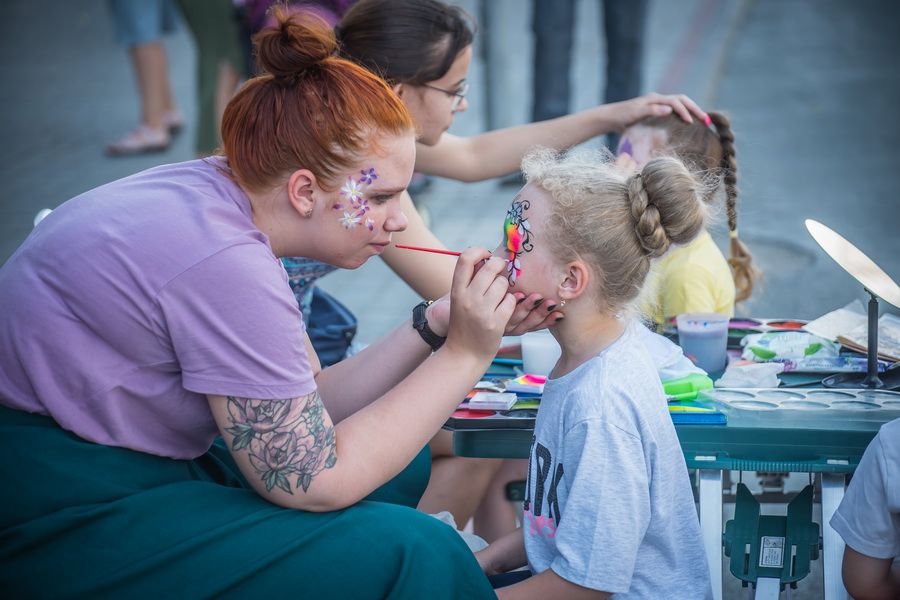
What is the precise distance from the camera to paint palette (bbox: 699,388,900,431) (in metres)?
2.14

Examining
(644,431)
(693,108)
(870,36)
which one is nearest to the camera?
(644,431)

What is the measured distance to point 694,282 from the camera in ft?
9.22

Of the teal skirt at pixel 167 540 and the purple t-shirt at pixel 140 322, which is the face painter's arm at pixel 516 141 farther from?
the teal skirt at pixel 167 540

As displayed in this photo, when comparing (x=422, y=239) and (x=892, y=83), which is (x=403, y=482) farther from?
(x=892, y=83)

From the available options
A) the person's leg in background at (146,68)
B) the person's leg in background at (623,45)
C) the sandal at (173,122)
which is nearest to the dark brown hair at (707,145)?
the person's leg in background at (623,45)

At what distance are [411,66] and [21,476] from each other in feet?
4.92

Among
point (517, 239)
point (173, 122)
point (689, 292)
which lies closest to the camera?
point (517, 239)

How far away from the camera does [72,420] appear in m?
1.82

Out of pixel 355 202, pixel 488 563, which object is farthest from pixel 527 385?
pixel 355 202

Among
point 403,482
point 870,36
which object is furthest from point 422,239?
point 870,36

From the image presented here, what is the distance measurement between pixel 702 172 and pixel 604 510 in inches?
47.2

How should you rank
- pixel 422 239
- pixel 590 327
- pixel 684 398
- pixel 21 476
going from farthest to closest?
pixel 422 239 < pixel 684 398 < pixel 590 327 < pixel 21 476

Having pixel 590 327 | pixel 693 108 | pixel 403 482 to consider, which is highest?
pixel 693 108

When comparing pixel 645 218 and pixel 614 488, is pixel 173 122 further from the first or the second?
pixel 614 488
